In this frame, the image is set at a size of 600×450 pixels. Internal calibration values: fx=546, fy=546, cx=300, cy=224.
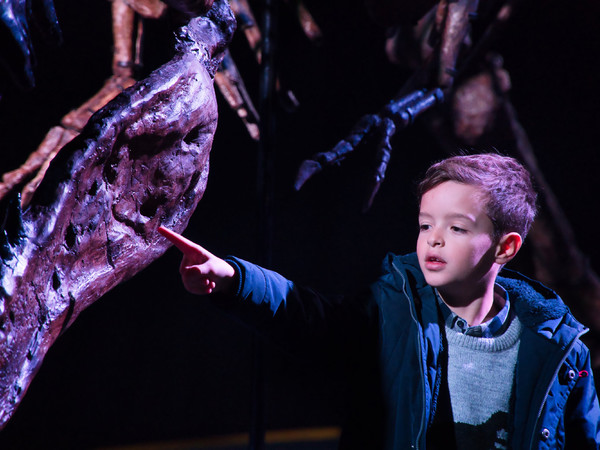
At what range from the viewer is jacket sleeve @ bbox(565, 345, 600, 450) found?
1.14 meters

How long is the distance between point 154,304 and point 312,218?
1.94 ft

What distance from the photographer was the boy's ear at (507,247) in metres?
1.19

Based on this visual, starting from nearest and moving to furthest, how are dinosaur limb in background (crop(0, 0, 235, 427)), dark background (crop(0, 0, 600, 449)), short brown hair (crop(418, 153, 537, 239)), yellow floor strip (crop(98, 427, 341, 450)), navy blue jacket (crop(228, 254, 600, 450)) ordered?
dinosaur limb in background (crop(0, 0, 235, 427)) < navy blue jacket (crop(228, 254, 600, 450)) < short brown hair (crop(418, 153, 537, 239)) < dark background (crop(0, 0, 600, 449)) < yellow floor strip (crop(98, 427, 341, 450))

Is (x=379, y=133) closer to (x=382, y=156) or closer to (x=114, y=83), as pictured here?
(x=382, y=156)

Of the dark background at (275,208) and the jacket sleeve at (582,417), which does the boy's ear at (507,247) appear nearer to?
the jacket sleeve at (582,417)

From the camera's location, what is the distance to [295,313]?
3.53 ft

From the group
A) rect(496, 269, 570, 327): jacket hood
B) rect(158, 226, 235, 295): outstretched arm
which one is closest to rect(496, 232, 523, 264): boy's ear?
rect(496, 269, 570, 327): jacket hood

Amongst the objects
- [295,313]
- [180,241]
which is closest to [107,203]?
[180,241]

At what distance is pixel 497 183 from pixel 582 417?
53cm

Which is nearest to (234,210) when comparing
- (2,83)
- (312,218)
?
(312,218)

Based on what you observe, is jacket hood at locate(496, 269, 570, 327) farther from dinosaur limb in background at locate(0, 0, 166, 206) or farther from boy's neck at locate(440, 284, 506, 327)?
dinosaur limb in background at locate(0, 0, 166, 206)

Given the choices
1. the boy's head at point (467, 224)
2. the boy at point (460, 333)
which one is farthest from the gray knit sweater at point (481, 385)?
the boy's head at point (467, 224)

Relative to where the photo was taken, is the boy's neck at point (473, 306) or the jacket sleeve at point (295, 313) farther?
the boy's neck at point (473, 306)

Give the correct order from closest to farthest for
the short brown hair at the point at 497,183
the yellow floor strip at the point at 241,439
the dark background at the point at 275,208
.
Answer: the short brown hair at the point at 497,183 → the dark background at the point at 275,208 → the yellow floor strip at the point at 241,439
